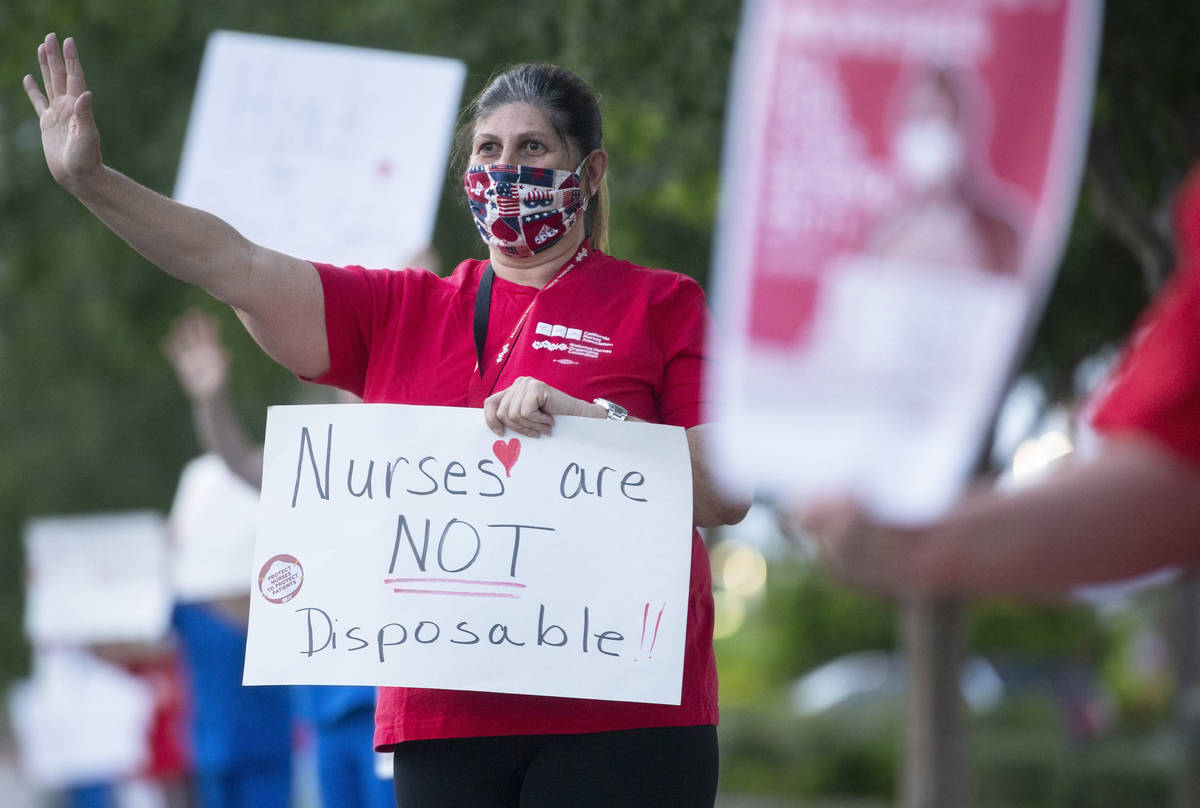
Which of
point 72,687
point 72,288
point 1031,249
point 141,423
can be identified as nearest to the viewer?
point 1031,249

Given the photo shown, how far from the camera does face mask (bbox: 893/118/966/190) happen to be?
1.49 meters

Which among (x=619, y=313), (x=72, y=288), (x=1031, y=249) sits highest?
(x=72, y=288)

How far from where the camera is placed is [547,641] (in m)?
2.86

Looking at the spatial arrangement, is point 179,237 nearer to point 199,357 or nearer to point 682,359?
point 682,359

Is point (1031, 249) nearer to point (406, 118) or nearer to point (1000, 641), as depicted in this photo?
point (406, 118)

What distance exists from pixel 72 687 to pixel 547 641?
20.4 feet

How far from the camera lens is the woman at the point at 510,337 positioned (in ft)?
9.25

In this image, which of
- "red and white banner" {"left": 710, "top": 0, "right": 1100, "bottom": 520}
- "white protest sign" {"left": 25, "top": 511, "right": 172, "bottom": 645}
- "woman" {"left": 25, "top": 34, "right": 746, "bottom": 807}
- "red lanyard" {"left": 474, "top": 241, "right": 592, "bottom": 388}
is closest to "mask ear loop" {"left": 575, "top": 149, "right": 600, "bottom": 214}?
"woman" {"left": 25, "top": 34, "right": 746, "bottom": 807}

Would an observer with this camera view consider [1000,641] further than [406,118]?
Yes

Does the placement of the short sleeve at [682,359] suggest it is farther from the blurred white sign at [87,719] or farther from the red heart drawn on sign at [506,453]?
the blurred white sign at [87,719]

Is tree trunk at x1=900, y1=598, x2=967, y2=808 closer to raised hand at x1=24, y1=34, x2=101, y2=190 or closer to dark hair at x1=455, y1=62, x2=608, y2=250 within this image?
dark hair at x1=455, y1=62, x2=608, y2=250

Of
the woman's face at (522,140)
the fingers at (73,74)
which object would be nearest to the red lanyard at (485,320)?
the woman's face at (522,140)

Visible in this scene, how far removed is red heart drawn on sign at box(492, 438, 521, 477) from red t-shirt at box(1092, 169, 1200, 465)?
1.53 meters

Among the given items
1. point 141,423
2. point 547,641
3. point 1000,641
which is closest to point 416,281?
point 547,641
